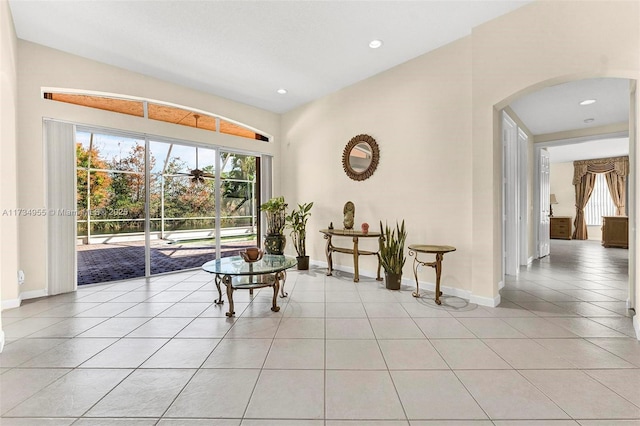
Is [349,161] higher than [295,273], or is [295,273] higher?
[349,161]

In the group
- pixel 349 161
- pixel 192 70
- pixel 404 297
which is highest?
pixel 192 70

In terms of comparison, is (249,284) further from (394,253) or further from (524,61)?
(524,61)

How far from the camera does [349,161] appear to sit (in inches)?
196

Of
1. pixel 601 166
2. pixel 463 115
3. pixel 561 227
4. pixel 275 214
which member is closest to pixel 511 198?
pixel 463 115

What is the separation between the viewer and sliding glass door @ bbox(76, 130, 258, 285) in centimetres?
454

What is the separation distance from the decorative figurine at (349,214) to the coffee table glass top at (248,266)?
59.3 inches

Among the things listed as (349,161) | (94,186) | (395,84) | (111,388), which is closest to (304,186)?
(349,161)

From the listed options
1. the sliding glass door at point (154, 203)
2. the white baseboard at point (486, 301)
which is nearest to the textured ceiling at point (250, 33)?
the sliding glass door at point (154, 203)

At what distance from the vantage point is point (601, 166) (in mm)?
9359

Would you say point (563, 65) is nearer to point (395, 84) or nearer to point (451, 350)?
point (395, 84)

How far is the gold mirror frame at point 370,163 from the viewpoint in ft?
14.9

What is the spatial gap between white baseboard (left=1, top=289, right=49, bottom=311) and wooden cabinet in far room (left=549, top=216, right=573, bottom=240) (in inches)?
547

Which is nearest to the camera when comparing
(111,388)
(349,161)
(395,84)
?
(111,388)

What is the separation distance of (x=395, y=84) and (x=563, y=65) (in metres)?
2.06
